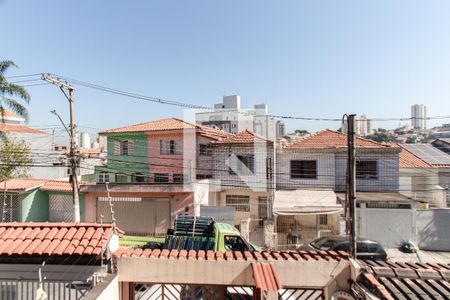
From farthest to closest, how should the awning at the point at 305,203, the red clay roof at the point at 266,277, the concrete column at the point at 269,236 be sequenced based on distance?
the awning at the point at 305,203 < the concrete column at the point at 269,236 < the red clay roof at the point at 266,277

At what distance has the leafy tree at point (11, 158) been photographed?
3256 cm

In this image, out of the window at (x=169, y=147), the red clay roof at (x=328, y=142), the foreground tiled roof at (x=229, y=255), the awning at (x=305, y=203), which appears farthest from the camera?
the window at (x=169, y=147)

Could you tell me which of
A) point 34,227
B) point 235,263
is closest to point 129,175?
point 34,227

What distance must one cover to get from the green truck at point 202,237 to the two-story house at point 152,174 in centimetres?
773

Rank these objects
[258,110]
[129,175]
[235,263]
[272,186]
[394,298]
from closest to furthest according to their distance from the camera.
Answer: [394,298] < [235,263] < [272,186] < [129,175] < [258,110]

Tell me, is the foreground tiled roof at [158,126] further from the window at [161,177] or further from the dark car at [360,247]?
the dark car at [360,247]

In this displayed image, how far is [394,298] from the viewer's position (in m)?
5.84

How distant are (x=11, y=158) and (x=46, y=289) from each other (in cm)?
3193

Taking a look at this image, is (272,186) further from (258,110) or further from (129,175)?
(129,175)

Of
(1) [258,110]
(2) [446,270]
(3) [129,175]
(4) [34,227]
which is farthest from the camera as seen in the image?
(1) [258,110]

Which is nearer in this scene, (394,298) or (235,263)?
(394,298)

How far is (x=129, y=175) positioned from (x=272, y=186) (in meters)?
14.0

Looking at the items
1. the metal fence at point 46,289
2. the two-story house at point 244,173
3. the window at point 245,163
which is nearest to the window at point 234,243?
the metal fence at point 46,289

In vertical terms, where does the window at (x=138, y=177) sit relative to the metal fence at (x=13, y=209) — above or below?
above
